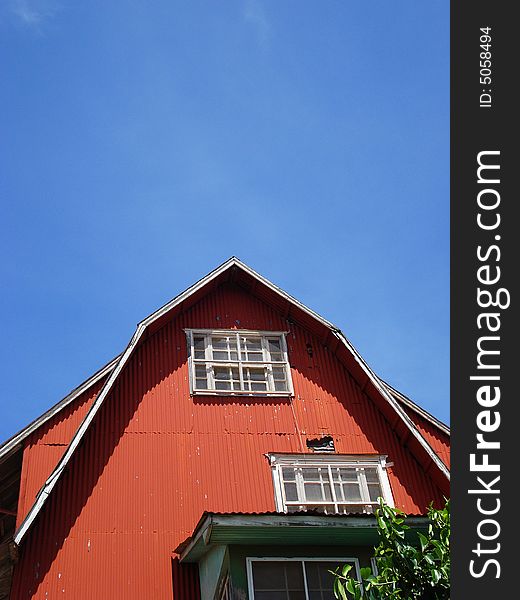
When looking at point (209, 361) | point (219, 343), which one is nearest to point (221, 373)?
point (209, 361)

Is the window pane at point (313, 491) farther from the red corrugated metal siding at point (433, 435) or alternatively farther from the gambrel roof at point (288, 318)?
the red corrugated metal siding at point (433, 435)

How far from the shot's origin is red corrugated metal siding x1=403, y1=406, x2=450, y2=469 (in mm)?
16594

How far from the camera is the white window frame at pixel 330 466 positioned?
1484cm

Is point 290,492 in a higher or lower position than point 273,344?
lower

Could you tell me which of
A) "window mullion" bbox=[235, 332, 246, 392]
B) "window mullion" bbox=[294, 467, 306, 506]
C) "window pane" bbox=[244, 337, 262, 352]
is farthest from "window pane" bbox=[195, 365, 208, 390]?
"window mullion" bbox=[294, 467, 306, 506]

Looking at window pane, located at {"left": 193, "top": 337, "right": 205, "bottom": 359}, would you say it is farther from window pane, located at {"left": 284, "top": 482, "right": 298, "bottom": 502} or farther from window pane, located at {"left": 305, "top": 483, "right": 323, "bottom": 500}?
window pane, located at {"left": 305, "top": 483, "right": 323, "bottom": 500}

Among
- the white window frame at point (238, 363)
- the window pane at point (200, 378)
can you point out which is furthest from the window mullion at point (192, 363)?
the window pane at point (200, 378)

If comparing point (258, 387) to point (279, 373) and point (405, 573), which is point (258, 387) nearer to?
point (279, 373)

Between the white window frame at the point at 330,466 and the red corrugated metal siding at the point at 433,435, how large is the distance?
152cm

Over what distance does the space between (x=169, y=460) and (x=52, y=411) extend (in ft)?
9.65

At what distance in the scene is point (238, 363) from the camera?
1741 cm

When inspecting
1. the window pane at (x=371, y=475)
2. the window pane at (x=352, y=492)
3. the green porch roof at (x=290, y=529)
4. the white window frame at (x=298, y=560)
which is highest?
the window pane at (x=371, y=475)

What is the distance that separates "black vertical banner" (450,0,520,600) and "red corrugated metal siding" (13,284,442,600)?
26.8 ft

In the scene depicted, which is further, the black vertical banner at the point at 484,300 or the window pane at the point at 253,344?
the window pane at the point at 253,344
